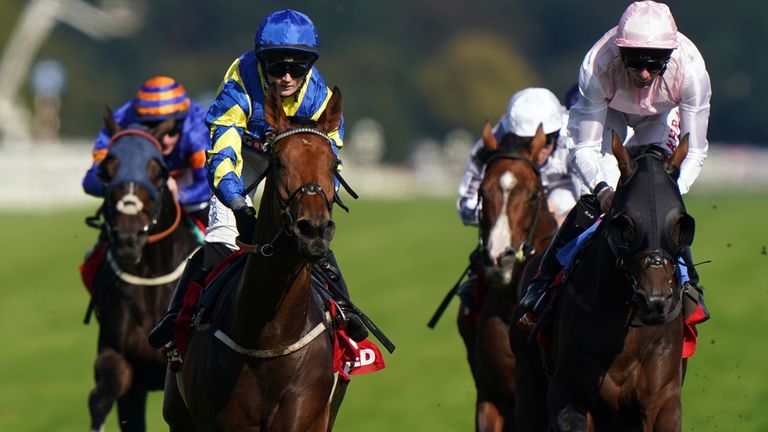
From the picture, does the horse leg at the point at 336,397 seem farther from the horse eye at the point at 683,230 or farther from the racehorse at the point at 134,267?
the racehorse at the point at 134,267

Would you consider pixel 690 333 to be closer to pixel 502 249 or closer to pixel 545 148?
pixel 502 249

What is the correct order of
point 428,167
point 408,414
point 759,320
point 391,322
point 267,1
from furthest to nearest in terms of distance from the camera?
point 267,1, point 428,167, point 391,322, point 759,320, point 408,414

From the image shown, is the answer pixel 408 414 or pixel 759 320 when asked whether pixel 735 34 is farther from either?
pixel 408 414

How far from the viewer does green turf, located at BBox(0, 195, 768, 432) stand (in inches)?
554

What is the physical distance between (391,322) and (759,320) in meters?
4.55

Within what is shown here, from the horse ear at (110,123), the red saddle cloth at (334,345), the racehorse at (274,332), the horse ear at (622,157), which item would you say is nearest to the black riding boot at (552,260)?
the red saddle cloth at (334,345)

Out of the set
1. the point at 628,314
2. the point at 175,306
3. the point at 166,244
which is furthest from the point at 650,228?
the point at 166,244

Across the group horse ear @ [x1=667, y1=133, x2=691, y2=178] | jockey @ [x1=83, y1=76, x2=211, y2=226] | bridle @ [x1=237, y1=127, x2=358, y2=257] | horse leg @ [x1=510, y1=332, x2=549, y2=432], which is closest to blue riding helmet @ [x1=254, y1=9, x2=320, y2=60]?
bridle @ [x1=237, y1=127, x2=358, y2=257]

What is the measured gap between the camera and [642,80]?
785cm

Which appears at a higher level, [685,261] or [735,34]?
[685,261]

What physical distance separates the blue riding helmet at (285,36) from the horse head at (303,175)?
52 cm

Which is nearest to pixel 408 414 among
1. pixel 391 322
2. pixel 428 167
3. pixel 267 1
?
pixel 391 322

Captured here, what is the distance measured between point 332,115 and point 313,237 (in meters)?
0.81

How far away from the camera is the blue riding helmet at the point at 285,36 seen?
7.41m
